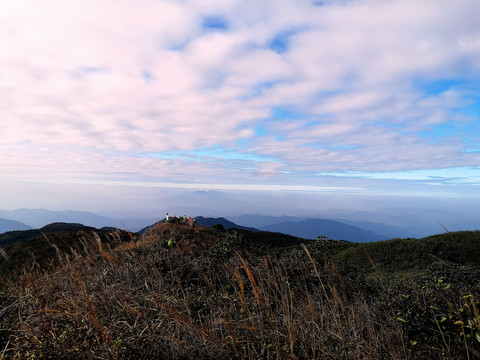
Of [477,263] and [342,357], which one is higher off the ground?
[342,357]

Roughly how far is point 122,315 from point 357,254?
55.9ft

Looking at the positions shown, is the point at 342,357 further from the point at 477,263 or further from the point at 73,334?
the point at 477,263

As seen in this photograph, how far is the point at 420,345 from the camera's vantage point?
3709 millimetres

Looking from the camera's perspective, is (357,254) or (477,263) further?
(357,254)

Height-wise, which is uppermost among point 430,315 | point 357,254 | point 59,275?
point 430,315

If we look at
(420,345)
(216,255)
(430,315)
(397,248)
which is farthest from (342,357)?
(397,248)

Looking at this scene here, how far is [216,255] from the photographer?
11133 mm

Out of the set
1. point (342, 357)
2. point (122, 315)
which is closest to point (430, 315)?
point (342, 357)

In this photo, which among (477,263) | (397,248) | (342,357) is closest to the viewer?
(342,357)

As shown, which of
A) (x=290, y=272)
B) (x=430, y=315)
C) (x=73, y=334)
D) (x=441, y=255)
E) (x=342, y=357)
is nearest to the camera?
(x=342, y=357)

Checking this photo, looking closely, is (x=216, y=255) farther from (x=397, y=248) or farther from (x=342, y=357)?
(x=397, y=248)

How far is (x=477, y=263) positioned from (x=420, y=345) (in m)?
14.5

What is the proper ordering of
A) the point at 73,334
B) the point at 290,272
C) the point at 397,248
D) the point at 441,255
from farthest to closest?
the point at 397,248
the point at 441,255
the point at 290,272
the point at 73,334

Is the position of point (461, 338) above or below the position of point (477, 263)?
above
